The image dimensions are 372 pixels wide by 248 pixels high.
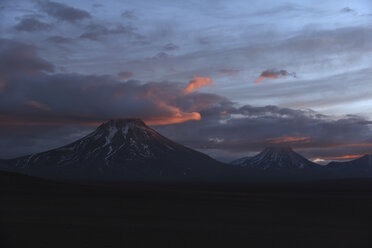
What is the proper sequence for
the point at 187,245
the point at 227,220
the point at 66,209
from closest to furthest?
the point at 187,245 → the point at 227,220 → the point at 66,209

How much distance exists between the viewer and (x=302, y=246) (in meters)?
26.5

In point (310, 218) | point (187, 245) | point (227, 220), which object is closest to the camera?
point (187, 245)

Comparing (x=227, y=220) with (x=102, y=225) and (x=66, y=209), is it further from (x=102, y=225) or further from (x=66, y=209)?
(x=66, y=209)

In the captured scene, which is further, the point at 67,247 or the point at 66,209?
the point at 66,209

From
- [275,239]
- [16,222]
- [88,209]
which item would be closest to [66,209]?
[88,209]

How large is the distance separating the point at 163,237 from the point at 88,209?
62.1 feet

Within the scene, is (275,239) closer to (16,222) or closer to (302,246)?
(302,246)

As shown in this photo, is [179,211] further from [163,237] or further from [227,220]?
[163,237]

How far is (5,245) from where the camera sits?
78.9 ft

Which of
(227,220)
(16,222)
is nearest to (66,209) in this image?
(16,222)

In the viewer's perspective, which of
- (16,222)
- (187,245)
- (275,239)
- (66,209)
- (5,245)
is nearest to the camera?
(5,245)

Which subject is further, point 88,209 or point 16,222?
point 88,209

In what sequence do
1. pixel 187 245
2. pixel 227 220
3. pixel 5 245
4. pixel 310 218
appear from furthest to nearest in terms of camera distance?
1. pixel 310 218
2. pixel 227 220
3. pixel 187 245
4. pixel 5 245

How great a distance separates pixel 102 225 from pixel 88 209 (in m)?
12.7
